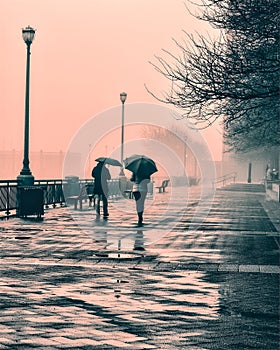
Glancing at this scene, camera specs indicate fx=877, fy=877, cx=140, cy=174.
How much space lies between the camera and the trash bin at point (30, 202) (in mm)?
28250

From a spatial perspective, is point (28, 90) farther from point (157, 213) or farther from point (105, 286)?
point (105, 286)

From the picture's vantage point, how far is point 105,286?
12.1m

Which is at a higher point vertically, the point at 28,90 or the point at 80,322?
the point at 28,90

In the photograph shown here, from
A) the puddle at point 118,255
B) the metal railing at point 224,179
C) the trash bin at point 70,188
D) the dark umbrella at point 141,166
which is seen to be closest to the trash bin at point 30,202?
the dark umbrella at point 141,166

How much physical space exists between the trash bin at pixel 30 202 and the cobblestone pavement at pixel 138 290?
5504 mm

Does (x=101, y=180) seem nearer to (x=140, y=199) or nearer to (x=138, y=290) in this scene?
(x=140, y=199)

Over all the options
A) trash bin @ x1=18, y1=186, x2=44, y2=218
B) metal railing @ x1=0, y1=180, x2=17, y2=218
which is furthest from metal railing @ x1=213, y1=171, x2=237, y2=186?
trash bin @ x1=18, y1=186, x2=44, y2=218

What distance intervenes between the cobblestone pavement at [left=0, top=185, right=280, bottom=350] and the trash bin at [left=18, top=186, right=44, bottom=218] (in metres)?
5.50

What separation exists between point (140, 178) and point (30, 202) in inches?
175

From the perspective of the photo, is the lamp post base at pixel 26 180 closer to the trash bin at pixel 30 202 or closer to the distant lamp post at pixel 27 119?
the distant lamp post at pixel 27 119

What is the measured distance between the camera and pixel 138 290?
11.7m

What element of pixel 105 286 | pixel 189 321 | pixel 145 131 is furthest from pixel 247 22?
pixel 145 131

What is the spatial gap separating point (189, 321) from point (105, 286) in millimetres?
2956

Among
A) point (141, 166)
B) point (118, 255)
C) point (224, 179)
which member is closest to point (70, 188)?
point (141, 166)
